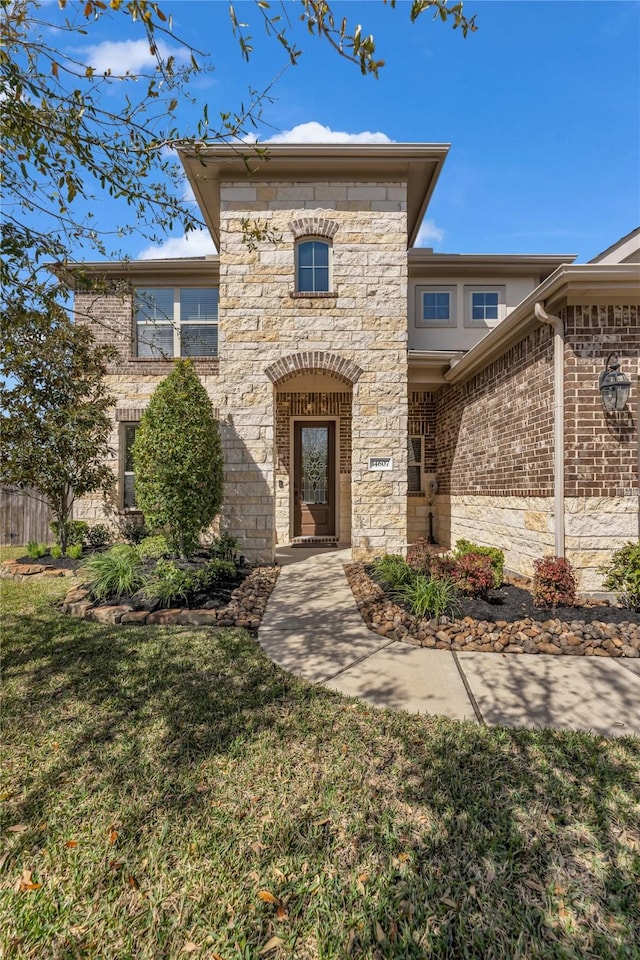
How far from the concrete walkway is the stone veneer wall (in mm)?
3049

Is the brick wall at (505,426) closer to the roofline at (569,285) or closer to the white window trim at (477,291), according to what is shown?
the roofline at (569,285)

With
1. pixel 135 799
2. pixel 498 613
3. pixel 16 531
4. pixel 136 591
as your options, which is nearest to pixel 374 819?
pixel 135 799

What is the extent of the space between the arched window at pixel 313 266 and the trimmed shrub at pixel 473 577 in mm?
5112

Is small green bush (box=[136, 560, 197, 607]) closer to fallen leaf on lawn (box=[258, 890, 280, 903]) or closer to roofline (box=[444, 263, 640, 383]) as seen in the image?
fallen leaf on lawn (box=[258, 890, 280, 903])

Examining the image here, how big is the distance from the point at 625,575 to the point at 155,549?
5807mm

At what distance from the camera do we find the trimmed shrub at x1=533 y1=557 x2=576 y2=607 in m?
4.66

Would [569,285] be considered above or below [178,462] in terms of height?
Answer: above

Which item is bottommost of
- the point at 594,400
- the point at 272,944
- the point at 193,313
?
the point at 272,944

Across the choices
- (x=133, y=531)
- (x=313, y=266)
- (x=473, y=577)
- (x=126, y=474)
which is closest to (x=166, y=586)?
(x=473, y=577)

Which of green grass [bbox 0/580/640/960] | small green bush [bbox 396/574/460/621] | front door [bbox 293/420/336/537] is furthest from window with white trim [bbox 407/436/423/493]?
green grass [bbox 0/580/640/960]

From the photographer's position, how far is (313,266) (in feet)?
25.3

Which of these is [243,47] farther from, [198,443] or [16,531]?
[16,531]

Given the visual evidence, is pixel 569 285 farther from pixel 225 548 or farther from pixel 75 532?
pixel 75 532

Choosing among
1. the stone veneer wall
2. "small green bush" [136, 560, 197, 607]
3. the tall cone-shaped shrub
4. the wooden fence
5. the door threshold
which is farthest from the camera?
the wooden fence
